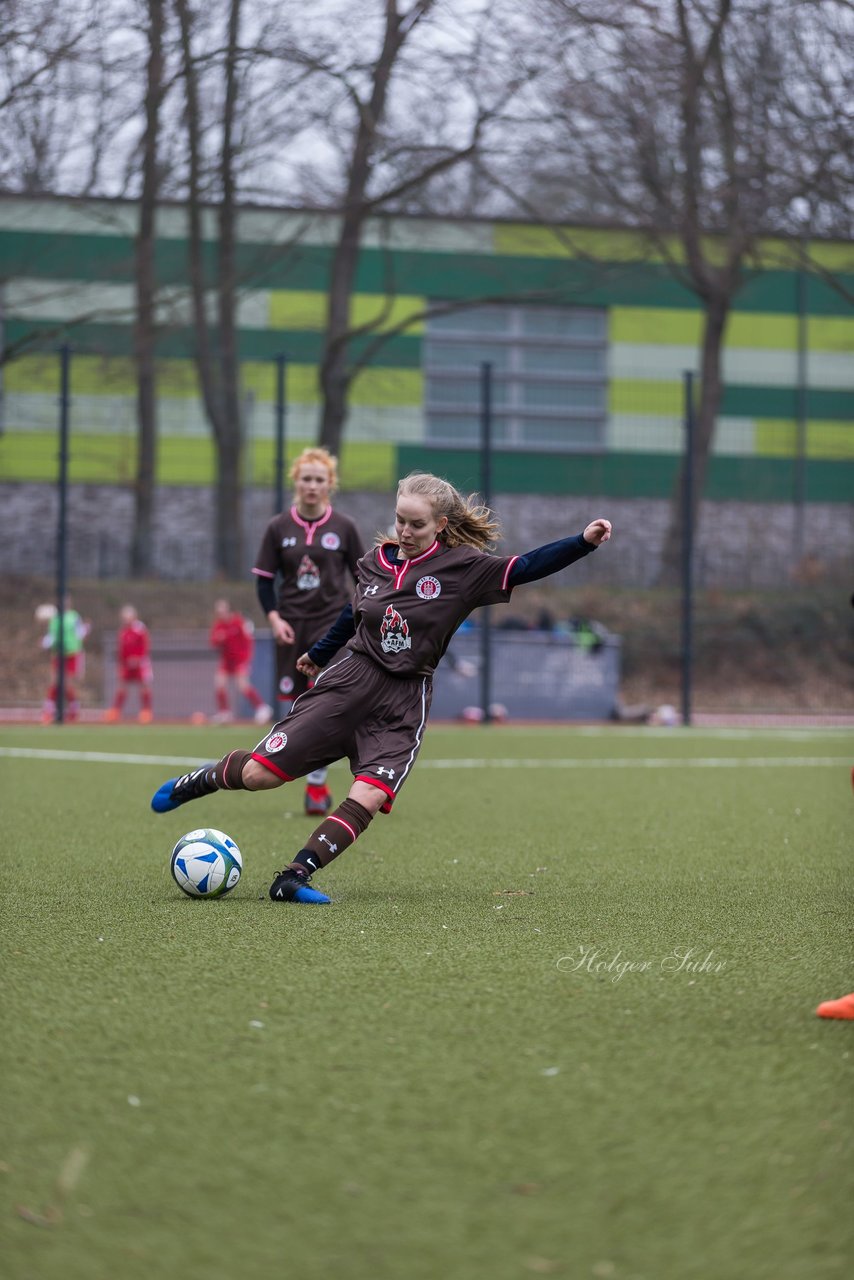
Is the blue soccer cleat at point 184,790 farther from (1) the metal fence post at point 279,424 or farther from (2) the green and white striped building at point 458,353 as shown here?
(2) the green and white striped building at point 458,353

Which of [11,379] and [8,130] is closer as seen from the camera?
[8,130]

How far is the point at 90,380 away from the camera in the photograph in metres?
22.0

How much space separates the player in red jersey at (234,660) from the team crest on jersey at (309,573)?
9514mm

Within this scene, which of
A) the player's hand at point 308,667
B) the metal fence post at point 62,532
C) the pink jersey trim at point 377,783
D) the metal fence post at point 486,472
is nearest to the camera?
the pink jersey trim at point 377,783

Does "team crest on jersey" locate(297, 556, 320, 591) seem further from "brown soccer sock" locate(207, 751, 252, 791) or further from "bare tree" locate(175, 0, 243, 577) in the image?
"bare tree" locate(175, 0, 243, 577)

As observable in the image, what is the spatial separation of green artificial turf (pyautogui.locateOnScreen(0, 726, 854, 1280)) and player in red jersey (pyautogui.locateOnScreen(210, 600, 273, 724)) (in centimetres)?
1173

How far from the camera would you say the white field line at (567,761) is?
1187 cm

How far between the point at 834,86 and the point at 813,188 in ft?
5.78

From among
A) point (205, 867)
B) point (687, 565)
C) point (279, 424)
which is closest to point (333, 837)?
point (205, 867)

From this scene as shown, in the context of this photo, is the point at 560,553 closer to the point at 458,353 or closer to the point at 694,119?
the point at 694,119

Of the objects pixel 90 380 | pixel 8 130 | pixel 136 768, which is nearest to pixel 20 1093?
pixel 136 768

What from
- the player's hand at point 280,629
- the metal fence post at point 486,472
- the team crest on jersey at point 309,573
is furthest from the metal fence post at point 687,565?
the player's hand at point 280,629

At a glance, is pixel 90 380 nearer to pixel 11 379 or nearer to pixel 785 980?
pixel 11 379

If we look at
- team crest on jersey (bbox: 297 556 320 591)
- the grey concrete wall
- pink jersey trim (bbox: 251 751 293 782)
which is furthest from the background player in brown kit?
the grey concrete wall
